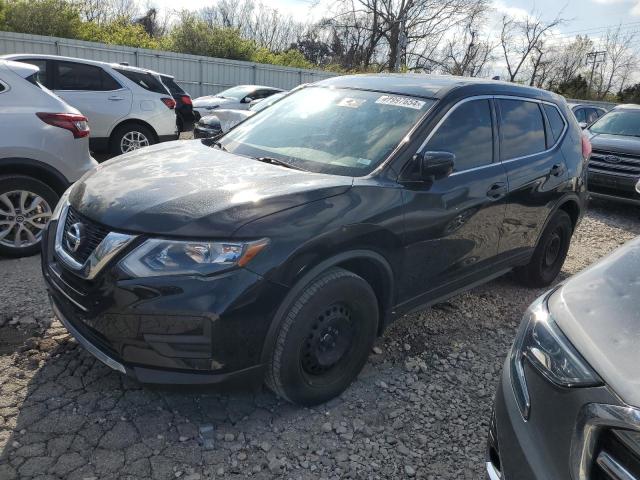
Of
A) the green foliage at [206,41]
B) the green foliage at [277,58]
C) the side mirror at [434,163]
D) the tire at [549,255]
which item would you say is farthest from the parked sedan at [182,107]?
the green foliage at [277,58]

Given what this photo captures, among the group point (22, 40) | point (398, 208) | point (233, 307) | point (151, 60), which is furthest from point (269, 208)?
point (151, 60)

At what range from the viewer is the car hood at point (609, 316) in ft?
4.87

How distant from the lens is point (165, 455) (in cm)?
236

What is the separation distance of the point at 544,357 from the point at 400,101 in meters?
2.01

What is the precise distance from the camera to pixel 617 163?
8312 mm

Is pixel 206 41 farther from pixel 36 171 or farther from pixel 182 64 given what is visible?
pixel 36 171

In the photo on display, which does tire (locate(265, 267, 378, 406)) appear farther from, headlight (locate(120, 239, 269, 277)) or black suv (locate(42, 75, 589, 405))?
headlight (locate(120, 239, 269, 277))

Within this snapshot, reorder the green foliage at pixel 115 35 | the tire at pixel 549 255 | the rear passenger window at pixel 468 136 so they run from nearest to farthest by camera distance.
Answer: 1. the rear passenger window at pixel 468 136
2. the tire at pixel 549 255
3. the green foliage at pixel 115 35

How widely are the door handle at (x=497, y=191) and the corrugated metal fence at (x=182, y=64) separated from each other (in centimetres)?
1700

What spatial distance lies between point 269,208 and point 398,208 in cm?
81

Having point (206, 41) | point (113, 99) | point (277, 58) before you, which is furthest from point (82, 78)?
point (277, 58)

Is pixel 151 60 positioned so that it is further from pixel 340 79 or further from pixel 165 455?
pixel 165 455

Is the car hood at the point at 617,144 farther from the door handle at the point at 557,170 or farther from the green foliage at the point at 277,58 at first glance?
the green foliage at the point at 277,58

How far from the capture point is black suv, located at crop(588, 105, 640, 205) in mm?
8141
